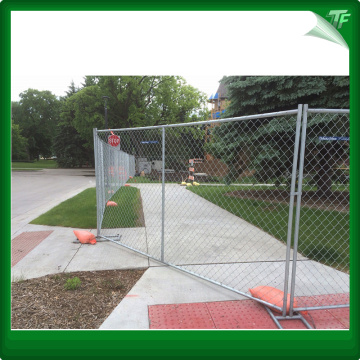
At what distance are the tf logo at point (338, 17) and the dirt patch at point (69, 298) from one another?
360cm

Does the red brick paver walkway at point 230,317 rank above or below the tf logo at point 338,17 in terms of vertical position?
below

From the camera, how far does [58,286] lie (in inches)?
126

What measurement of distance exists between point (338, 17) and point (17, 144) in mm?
48112

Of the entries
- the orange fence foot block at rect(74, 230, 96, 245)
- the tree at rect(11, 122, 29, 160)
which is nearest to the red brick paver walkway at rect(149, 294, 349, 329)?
the orange fence foot block at rect(74, 230, 96, 245)

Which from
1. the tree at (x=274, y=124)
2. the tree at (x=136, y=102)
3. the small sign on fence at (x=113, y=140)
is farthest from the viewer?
the tree at (x=136, y=102)

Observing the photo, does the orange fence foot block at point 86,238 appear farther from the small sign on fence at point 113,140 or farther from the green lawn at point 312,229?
the small sign on fence at point 113,140

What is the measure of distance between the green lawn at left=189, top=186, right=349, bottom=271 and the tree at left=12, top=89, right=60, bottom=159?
50.8 metres

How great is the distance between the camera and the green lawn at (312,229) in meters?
4.20

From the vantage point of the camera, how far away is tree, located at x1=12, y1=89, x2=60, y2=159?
50469mm

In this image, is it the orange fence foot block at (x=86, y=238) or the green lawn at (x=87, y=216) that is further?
the green lawn at (x=87, y=216)

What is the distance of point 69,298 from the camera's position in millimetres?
2936

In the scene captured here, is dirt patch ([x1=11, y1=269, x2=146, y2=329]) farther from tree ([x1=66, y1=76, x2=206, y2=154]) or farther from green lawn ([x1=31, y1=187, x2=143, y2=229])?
tree ([x1=66, y1=76, x2=206, y2=154])

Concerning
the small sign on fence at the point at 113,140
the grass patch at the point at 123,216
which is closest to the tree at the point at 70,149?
the small sign on fence at the point at 113,140

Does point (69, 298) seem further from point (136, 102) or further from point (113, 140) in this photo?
point (136, 102)
